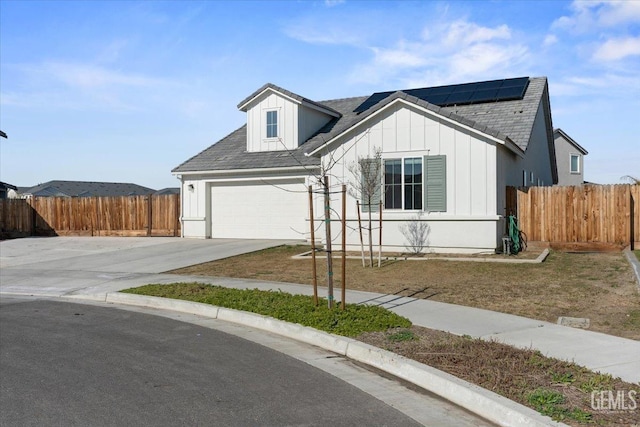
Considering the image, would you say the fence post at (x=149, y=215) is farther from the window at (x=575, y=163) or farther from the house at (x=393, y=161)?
the window at (x=575, y=163)

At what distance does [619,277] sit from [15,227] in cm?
2593

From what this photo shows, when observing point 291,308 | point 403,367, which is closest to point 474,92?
point 291,308

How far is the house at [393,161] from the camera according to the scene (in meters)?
16.3

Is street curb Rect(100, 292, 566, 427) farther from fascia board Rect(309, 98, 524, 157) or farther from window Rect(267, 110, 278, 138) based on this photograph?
window Rect(267, 110, 278, 138)

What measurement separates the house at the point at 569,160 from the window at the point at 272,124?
30545 mm

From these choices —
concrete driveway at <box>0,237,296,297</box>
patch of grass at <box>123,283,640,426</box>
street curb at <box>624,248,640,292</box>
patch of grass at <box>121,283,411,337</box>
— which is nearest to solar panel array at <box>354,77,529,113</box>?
street curb at <box>624,248,640,292</box>

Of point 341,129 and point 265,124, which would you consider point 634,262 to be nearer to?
point 341,129

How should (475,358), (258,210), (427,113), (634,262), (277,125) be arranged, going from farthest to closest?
1. (277,125)
2. (258,210)
3. (427,113)
4. (634,262)
5. (475,358)

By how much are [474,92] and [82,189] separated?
4576 centimetres

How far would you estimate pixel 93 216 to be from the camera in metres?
26.6

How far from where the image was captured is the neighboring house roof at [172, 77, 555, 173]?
1927 centimetres

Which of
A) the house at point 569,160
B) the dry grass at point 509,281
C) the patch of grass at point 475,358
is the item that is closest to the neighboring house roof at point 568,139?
the house at point 569,160

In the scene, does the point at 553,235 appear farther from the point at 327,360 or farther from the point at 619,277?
the point at 327,360

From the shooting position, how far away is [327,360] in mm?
7086
